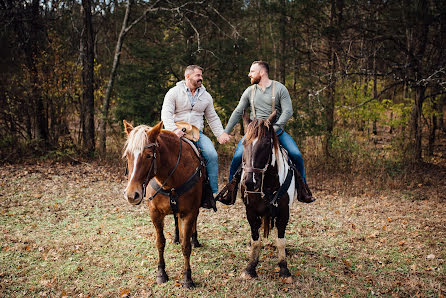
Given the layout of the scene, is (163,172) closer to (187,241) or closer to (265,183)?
(187,241)

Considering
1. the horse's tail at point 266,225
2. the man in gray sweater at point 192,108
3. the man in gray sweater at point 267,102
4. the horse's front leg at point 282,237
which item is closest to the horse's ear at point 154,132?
the man in gray sweater at point 192,108

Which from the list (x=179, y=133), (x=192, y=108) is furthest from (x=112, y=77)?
(x=179, y=133)

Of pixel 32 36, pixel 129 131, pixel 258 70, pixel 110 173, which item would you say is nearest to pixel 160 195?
pixel 129 131

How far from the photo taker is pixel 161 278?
4.58 meters

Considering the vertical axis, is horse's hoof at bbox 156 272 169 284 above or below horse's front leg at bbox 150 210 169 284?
below

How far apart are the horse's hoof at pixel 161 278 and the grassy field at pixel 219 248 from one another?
0.08m

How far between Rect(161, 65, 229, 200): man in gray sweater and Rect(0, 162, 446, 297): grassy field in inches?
60.1

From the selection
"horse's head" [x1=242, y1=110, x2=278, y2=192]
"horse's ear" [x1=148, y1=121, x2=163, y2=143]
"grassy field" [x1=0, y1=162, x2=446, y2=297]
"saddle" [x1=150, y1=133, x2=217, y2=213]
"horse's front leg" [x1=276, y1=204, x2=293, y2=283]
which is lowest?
"grassy field" [x1=0, y1=162, x2=446, y2=297]

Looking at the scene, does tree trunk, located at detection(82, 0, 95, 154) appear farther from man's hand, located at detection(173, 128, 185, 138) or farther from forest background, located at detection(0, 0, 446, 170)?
man's hand, located at detection(173, 128, 185, 138)

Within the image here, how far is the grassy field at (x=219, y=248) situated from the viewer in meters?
4.49

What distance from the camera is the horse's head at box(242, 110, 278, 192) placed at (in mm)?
3730

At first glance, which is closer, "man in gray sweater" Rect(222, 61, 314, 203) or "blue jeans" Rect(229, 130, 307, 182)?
"man in gray sweater" Rect(222, 61, 314, 203)

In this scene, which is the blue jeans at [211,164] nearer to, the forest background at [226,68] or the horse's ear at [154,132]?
the horse's ear at [154,132]

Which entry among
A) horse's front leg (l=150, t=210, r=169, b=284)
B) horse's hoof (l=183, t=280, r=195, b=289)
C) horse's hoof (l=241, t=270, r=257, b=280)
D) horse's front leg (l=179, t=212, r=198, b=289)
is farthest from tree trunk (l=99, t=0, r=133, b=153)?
horse's hoof (l=241, t=270, r=257, b=280)
